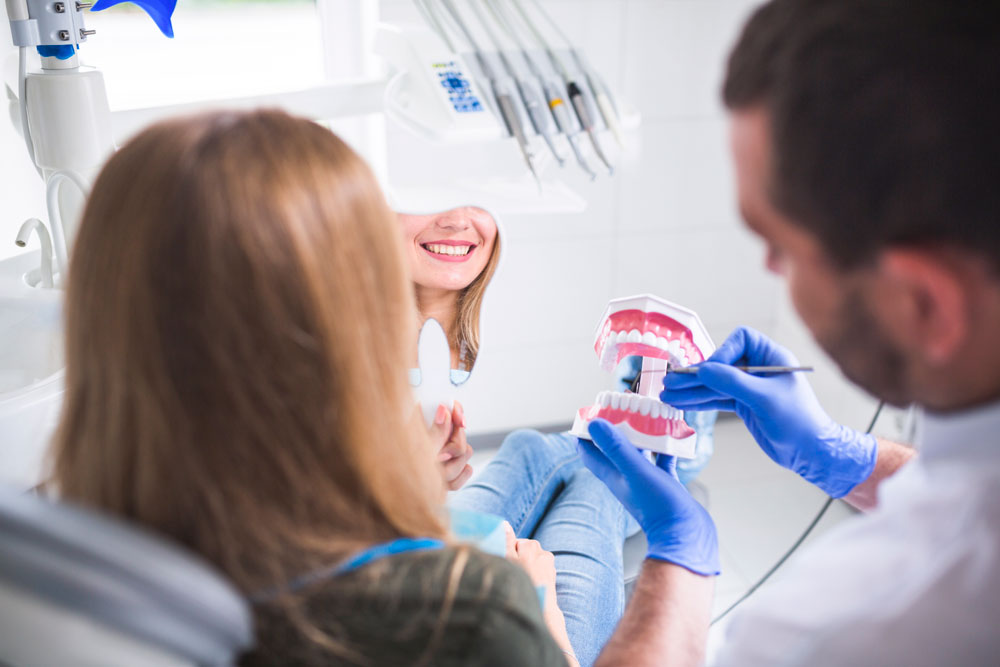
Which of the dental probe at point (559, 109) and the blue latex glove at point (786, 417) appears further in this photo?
the blue latex glove at point (786, 417)

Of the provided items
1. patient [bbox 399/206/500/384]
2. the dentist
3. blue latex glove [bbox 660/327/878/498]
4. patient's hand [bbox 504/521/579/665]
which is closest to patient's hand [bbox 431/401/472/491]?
patient [bbox 399/206/500/384]

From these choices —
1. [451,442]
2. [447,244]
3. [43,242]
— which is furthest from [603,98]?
[43,242]

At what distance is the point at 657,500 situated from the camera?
120 cm

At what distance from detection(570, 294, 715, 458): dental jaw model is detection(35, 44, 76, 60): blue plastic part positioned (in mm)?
843

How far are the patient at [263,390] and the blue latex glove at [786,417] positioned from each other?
0.65 meters

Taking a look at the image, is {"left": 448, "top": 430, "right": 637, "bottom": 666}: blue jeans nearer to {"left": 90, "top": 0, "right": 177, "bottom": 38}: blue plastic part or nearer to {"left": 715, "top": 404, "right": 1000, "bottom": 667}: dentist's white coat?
{"left": 715, "top": 404, "right": 1000, "bottom": 667}: dentist's white coat

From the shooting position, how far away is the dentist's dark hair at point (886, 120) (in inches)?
24.1

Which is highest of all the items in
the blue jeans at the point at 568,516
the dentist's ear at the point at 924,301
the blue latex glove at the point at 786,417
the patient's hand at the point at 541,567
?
the dentist's ear at the point at 924,301

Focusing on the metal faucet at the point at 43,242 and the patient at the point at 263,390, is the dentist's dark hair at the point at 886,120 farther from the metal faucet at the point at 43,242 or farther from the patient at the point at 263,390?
the metal faucet at the point at 43,242

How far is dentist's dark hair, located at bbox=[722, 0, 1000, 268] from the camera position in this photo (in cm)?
61

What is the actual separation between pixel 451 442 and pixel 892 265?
3.06 ft

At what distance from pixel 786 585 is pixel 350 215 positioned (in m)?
0.52

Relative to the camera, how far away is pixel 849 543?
748mm

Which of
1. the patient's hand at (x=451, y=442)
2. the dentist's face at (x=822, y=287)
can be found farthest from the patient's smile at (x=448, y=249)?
the dentist's face at (x=822, y=287)
